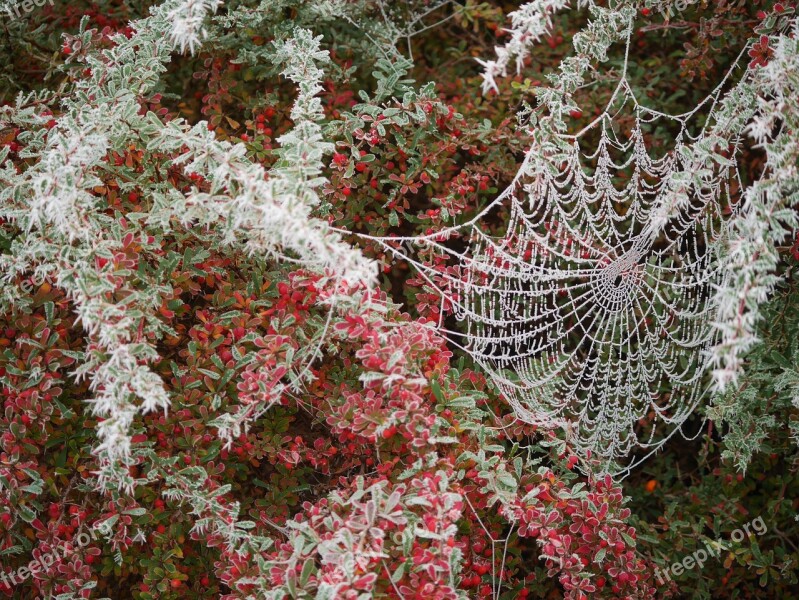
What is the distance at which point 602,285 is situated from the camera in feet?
8.32

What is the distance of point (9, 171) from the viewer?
1.99 meters

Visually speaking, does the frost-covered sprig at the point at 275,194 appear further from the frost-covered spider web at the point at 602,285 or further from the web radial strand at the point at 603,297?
the web radial strand at the point at 603,297

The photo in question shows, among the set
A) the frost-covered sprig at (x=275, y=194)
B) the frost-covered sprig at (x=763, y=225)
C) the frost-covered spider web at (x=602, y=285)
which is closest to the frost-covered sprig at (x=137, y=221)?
the frost-covered sprig at (x=275, y=194)

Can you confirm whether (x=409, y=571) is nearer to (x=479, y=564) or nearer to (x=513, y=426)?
(x=479, y=564)

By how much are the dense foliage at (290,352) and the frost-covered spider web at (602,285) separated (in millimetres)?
117

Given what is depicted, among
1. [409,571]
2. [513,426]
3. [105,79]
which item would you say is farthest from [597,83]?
[409,571]

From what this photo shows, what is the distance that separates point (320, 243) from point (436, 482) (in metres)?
0.74

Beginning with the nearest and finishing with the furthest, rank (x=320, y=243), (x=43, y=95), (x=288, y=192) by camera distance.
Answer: (x=320, y=243) < (x=288, y=192) < (x=43, y=95)

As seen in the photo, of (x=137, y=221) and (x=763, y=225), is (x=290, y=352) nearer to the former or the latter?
(x=137, y=221)

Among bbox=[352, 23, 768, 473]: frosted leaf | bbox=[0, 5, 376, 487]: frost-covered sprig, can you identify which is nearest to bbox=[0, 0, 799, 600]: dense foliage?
bbox=[0, 5, 376, 487]: frost-covered sprig

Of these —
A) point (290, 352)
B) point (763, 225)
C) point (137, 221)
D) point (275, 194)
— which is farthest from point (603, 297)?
point (137, 221)

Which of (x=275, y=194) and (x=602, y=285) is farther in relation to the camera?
(x=602, y=285)

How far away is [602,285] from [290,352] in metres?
1.26

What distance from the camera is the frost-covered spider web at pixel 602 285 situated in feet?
7.62
